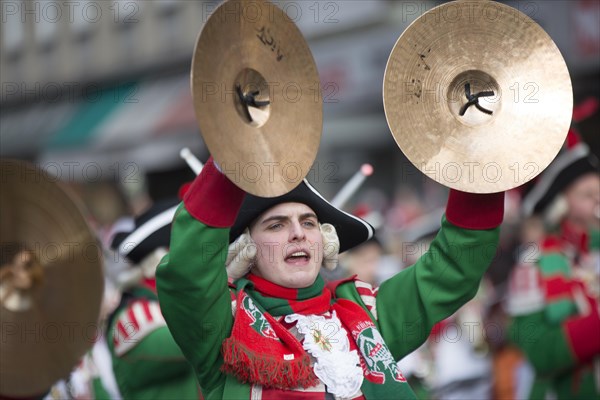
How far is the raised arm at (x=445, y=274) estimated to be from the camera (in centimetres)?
392

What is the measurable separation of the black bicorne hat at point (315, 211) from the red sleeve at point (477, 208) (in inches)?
17.7

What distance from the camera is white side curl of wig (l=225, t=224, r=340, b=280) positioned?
3938 millimetres

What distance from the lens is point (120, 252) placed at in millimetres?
5867

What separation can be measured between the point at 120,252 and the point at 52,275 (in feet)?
4.52

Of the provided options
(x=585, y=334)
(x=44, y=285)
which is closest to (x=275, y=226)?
(x=44, y=285)

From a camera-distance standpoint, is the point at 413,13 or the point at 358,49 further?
the point at 358,49

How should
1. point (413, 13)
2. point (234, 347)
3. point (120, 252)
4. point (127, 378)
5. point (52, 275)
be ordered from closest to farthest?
1. point (234, 347)
2. point (52, 275)
3. point (127, 378)
4. point (120, 252)
5. point (413, 13)

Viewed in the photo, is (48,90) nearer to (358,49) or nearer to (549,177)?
(358,49)

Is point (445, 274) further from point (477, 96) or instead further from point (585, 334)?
point (585, 334)

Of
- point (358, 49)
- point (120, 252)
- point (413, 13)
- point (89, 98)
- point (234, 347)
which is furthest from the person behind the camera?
point (89, 98)

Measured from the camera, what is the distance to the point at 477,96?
12.5 ft

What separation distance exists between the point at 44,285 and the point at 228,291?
3.66 feet

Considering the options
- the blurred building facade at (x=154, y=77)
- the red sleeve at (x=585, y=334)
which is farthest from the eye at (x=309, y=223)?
the blurred building facade at (x=154, y=77)

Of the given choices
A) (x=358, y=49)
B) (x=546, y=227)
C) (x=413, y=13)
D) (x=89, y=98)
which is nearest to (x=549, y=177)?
(x=546, y=227)
